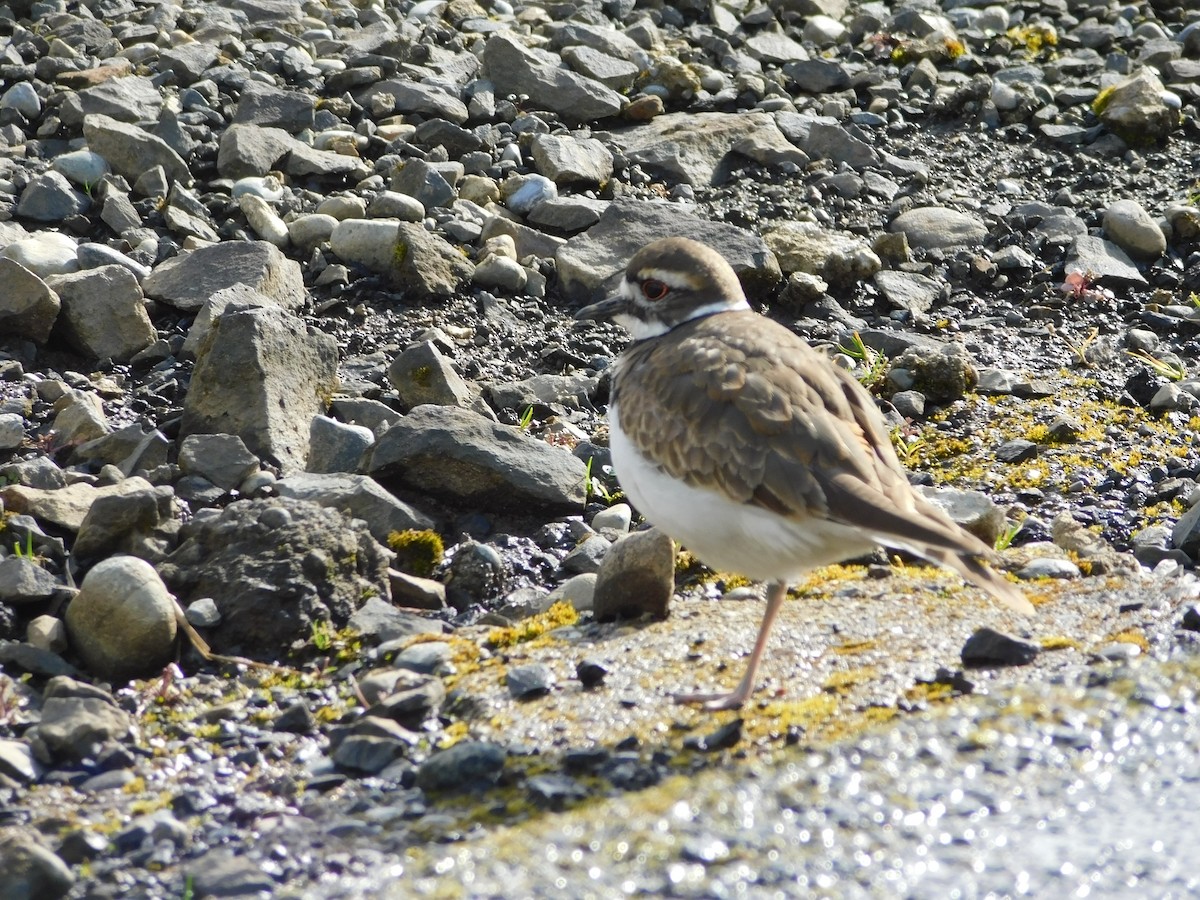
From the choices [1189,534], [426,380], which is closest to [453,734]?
[426,380]

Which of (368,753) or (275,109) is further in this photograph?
(275,109)

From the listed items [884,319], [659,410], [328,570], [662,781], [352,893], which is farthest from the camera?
[884,319]

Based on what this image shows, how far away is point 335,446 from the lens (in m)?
7.03

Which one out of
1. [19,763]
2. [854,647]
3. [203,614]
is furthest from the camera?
[203,614]

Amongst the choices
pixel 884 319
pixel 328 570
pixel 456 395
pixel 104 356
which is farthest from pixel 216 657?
pixel 884 319

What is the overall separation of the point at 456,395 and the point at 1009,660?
338cm

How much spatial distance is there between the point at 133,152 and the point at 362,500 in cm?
399

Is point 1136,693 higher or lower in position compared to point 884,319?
higher

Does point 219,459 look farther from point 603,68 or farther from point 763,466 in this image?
point 603,68

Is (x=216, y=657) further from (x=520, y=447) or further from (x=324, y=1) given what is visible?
(x=324, y=1)

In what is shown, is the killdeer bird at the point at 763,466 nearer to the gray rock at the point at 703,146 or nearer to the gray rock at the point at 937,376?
the gray rock at the point at 937,376

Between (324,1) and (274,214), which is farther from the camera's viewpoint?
(324,1)

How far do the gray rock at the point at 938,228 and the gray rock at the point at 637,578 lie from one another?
463 centimetres

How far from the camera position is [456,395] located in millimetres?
7531
